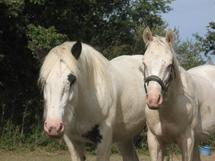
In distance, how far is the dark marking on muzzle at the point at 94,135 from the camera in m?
6.62

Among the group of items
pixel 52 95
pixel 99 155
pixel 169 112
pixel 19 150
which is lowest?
pixel 19 150

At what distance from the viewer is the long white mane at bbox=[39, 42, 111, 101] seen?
612 centimetres

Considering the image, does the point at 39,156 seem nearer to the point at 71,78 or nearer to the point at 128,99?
the point at 128,99

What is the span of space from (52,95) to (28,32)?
36.7 ft

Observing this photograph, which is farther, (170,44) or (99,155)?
(99,155)

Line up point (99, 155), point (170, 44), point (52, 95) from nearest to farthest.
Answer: point (52, 95), point (170, 44), point (99, 155)

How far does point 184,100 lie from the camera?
21.2ft

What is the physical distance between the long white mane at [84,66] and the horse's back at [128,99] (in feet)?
1.19

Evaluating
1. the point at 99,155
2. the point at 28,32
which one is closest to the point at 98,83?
the point at 99,155

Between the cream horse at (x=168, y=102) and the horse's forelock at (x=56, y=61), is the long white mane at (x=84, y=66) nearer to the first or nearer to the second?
the horse's forelock at (x=56, y=61)

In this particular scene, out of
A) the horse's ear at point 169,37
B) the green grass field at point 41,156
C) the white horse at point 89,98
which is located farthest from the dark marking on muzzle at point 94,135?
the green grass field at point 41,156

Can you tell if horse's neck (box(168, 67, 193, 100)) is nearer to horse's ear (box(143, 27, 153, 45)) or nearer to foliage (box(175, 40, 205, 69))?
horse's ear (box(143, 27, 153, 45))

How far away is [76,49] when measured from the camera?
20.8 ft

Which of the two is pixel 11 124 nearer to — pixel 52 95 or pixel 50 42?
pixel 50 42
